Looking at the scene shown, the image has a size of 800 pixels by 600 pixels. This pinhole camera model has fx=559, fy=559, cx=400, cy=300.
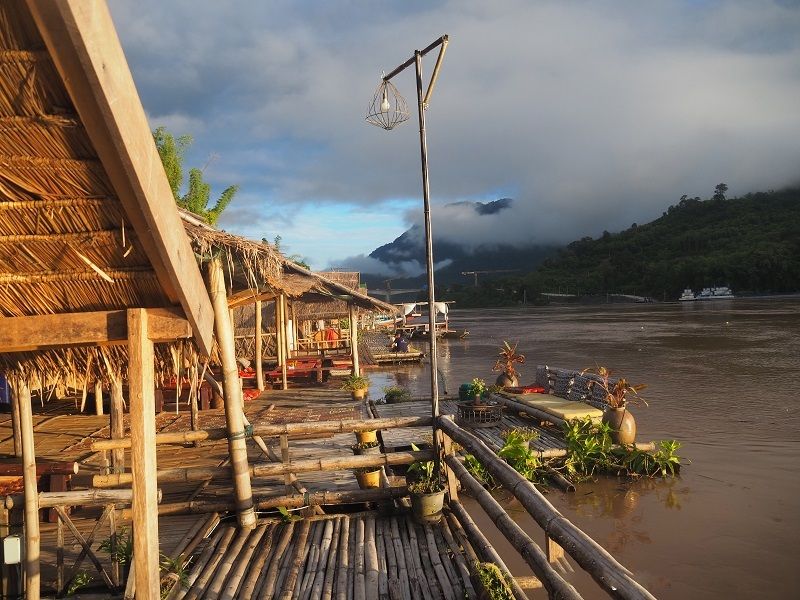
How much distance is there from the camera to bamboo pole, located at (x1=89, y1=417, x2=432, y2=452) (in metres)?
5.25

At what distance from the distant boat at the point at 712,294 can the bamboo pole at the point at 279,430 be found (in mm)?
80550

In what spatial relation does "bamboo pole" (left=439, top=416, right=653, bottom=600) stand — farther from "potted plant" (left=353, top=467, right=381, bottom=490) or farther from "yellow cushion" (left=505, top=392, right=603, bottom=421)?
"yellow cushion" (left=505, top=392, right=603, bottom=421)

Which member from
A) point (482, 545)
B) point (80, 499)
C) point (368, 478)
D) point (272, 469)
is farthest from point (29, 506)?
point (482, 545)

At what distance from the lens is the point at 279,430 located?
548cm

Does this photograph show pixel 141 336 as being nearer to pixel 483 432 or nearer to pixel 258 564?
pixel 258 564

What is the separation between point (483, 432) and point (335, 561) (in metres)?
5.82

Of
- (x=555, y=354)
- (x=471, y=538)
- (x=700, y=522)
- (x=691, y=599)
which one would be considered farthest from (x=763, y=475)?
(x=555, y=354)

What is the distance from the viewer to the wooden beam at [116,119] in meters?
1.50

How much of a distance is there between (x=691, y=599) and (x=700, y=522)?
1.96 metres

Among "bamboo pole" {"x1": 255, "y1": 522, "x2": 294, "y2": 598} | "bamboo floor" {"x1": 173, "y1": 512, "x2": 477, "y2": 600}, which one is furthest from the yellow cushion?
"bamboo pole" {"x1": 255, "y1": 522, "x2": 294, "y2": 598}

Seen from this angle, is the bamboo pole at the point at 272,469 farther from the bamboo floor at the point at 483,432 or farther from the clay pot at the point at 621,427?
the clay pot at the point at 621,427

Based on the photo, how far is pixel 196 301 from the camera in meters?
3.01

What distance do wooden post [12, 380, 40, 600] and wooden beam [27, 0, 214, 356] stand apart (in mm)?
2160

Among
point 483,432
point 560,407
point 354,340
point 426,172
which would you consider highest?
point 426,172
